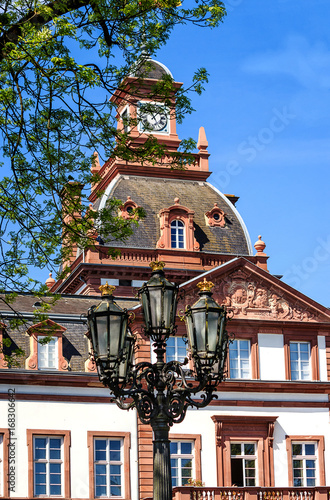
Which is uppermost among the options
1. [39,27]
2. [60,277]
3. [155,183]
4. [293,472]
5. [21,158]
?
[155,183]

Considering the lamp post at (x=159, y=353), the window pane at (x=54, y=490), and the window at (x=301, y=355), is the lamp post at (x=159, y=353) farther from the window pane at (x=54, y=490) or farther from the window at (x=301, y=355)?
the window at (x=301, y=355)

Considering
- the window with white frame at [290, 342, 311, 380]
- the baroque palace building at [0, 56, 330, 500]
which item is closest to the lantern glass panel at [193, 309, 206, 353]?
the baroque palace building at [0, 56, 330, 500]

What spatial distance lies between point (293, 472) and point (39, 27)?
90.9 feet

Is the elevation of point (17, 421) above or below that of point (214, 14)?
below

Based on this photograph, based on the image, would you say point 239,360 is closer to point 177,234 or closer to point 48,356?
point 48,356

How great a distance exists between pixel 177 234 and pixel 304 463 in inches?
618

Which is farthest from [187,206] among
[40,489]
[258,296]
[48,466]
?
[40,489]

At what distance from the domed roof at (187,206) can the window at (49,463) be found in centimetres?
1558

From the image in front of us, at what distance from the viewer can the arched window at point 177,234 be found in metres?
55.1

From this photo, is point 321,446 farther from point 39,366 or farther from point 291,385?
point 39,366

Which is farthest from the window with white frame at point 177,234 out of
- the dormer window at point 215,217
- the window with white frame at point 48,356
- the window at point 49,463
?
A: the window at point 49,463

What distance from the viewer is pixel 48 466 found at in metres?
40.2

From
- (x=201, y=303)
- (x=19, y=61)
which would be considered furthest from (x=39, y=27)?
(x=201, y=303)

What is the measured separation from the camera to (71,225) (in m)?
21.7
